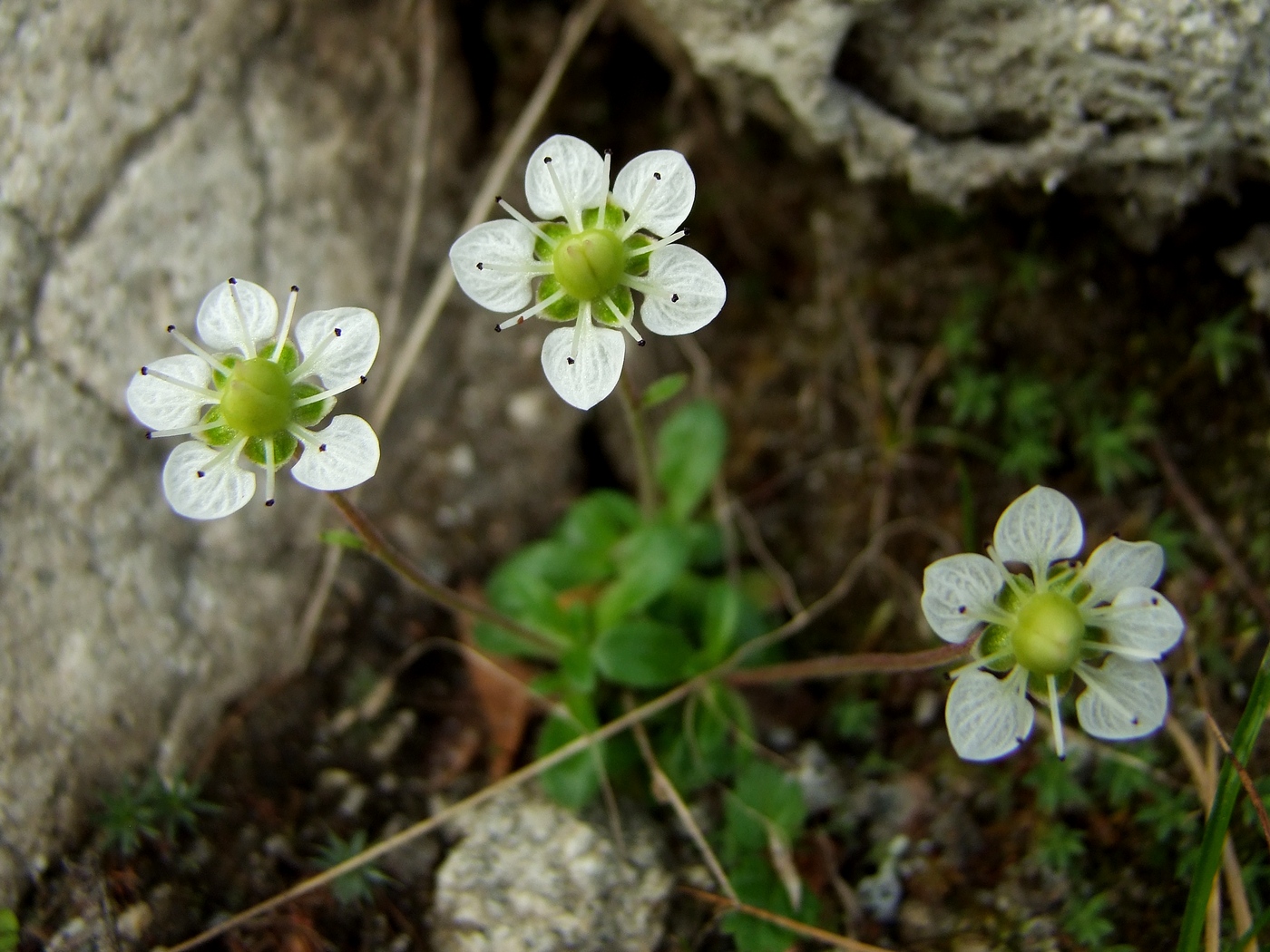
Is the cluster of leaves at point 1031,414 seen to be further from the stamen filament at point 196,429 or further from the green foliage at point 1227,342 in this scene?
the stamen filament at point 196,429

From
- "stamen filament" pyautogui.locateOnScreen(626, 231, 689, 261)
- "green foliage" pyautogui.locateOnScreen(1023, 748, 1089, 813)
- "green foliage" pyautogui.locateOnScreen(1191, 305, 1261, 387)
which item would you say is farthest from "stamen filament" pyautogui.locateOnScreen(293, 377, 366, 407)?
"green foliage" pyautogui.locateOnScreen(1191, 305, 1261, 387)

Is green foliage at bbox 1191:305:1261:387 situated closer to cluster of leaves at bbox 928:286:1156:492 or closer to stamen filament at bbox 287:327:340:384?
cluster of leaves at bbox 928:286:1156:492

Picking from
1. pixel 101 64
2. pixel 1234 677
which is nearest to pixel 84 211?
pixel 101 64

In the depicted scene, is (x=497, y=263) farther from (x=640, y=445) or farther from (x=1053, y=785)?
(x=1053, y=785)

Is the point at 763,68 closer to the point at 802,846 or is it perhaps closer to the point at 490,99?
the point at 490,99

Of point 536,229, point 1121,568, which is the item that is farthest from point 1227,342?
point 536,229

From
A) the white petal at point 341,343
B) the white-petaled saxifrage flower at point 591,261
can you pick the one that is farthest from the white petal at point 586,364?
the white petal at point 341,343

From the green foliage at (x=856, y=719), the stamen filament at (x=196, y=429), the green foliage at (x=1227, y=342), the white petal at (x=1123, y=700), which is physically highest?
the green foliage at (x=1227, y=342)
